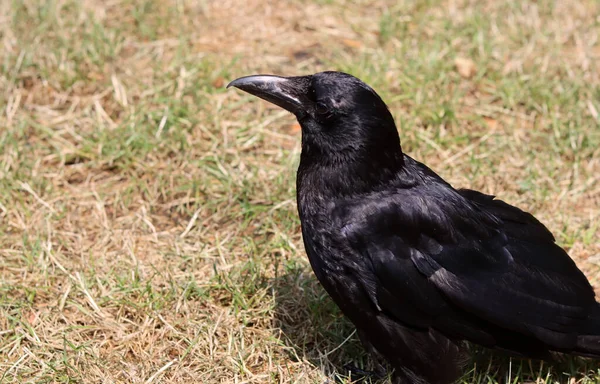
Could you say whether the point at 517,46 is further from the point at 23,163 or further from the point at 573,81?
the point at 23,163

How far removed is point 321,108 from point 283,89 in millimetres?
238

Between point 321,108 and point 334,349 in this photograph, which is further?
point 334,349

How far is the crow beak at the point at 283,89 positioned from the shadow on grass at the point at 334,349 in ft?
3.47

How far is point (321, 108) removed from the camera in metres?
3.59

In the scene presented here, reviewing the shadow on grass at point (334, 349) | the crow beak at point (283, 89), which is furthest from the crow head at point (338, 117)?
the shadow on grass at point (334, 349)

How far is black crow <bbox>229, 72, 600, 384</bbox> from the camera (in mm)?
3549

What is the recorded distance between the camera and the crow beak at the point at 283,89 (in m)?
3.68

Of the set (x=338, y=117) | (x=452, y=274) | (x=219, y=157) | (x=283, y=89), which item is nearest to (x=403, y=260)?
(x=452, y=274)

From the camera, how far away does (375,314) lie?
11.8 feet

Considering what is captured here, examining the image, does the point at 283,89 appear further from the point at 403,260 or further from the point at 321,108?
the point at 403,260

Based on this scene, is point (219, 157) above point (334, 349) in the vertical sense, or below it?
above

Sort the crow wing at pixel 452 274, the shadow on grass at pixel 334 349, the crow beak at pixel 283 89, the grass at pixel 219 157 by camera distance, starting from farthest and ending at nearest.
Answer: the grass at pixel 219 157
the shadow on grass at pixel 334 349
the crow beak at pixel 283 89
the crow wing at pixel 452 274

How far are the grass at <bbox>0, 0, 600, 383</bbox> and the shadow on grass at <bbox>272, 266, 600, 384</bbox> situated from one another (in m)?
0.01

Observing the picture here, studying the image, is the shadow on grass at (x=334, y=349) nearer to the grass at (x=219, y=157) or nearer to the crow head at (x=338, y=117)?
the grass at (x=219, y=157)
